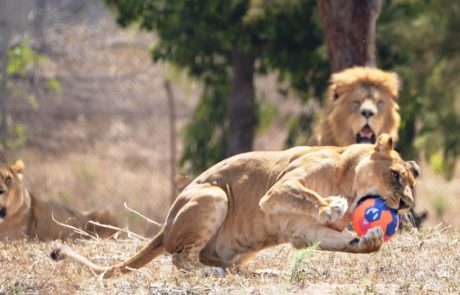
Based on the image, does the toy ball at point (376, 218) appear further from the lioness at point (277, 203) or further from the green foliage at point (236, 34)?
the green foliage at point (236, 34)

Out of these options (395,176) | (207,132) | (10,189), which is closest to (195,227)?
(395,176)

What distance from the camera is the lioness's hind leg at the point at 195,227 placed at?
22.6 ft

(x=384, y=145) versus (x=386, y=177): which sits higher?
(x=384, y=145)

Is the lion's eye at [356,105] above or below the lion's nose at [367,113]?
above

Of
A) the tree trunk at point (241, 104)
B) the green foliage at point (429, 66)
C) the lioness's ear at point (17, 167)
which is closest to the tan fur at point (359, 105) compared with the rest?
the green foliage at point (429, 66)

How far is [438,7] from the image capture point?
11797 mm

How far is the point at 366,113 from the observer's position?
10031 millimetres

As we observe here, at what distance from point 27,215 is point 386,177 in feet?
15.3

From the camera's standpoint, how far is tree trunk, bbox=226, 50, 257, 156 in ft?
44.1

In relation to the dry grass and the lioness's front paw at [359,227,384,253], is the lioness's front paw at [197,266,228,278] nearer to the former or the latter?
the dry grass

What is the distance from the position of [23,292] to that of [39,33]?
39.4ft

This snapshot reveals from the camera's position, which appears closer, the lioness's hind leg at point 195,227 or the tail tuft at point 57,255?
the tail tuft at point 57,255

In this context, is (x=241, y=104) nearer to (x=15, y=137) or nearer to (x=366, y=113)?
(x=15, y=137)

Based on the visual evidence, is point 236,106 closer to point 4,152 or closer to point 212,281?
point 4,152
